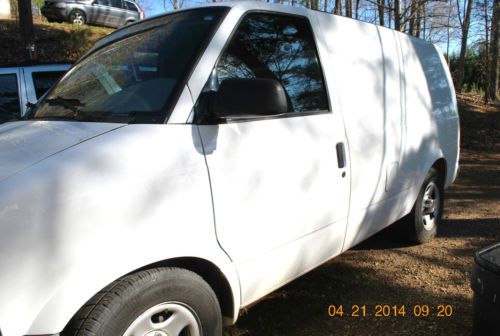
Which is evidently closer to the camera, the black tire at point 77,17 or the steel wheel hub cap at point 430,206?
the steel wheel hub cap at point 430,206

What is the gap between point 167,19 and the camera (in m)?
2.84

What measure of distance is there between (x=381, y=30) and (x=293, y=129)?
1.80 m

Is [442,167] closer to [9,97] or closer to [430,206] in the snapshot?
[430,206]

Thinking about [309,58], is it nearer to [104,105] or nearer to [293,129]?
[293,129]

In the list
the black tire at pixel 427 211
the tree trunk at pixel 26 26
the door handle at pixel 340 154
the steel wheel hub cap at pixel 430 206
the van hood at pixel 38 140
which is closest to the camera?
the van hood at pixel 38 140

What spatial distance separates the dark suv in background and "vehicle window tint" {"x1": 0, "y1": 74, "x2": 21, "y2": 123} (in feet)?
42.2

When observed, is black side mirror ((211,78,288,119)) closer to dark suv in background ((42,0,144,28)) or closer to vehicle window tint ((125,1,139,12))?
dark suv in background ((42,0,144,28))

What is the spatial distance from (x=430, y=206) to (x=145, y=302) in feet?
11.8

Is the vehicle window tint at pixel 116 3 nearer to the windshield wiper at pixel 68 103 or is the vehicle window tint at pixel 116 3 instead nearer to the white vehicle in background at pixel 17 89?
the white vehicle in background at pixel 17 89

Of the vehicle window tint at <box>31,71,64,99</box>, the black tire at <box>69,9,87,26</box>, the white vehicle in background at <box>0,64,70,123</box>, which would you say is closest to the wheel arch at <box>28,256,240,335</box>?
the white vehicle in background at <box>0,64,70,123</box>

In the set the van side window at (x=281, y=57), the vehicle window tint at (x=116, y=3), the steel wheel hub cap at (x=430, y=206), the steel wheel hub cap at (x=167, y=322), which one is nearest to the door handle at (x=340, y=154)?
the van side window at (x=281, y=57)

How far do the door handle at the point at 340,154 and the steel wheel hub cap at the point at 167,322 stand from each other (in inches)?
55.9

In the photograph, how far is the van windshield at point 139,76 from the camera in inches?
90.7

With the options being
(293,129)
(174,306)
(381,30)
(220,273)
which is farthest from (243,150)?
(381,30)
